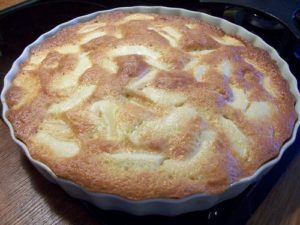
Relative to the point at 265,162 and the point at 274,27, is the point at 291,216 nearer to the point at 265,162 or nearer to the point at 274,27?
the point at 265,162

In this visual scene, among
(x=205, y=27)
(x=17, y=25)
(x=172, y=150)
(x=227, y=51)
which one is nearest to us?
(x=172, y=150)

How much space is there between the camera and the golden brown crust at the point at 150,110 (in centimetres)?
60

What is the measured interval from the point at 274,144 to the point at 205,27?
417 mm

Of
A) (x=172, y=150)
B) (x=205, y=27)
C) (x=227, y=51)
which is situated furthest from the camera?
(x=205, y=27)

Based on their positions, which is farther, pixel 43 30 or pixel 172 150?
pixel 43 30

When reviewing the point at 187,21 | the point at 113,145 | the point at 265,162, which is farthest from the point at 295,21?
the point at 113,145

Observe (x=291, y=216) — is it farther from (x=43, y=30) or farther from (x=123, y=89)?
(x=43, y=30)

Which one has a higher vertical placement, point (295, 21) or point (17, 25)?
point (295, 21)

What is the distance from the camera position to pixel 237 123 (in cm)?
68

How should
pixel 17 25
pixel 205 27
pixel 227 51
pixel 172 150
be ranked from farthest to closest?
1. pixel 17 25
2. pixel 205 27
3. pixel 227 51
4. pixel 172 150

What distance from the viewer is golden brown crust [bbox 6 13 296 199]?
598mm

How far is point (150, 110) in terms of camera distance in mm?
678

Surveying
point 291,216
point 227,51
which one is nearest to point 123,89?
point 227,51

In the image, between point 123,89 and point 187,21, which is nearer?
point 123,89
